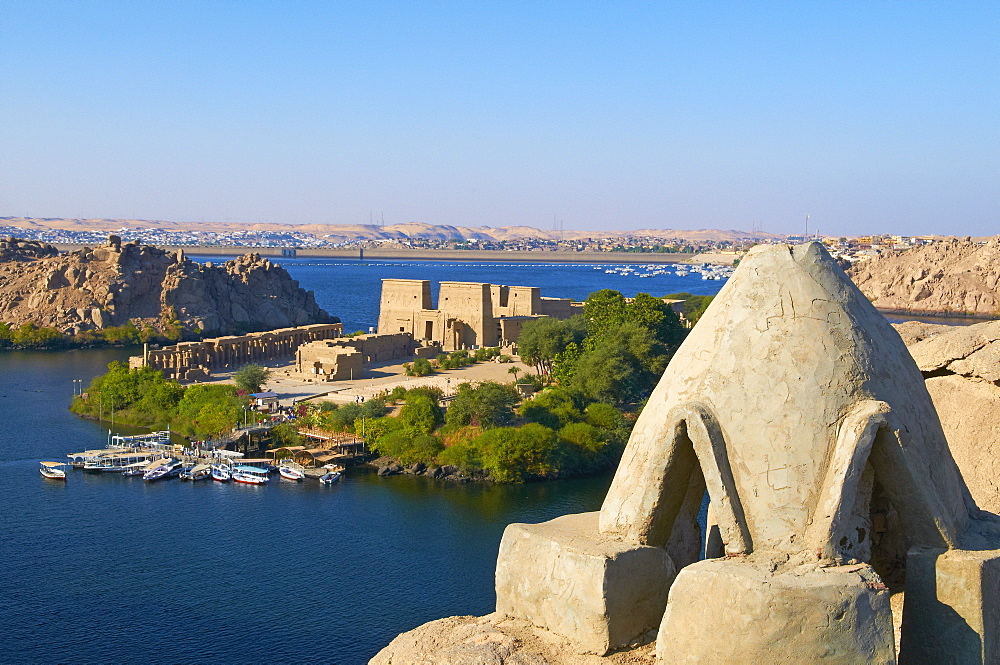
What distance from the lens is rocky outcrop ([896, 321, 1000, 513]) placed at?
34.0 feet

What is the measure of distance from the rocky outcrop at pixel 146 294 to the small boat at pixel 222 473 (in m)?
48.4

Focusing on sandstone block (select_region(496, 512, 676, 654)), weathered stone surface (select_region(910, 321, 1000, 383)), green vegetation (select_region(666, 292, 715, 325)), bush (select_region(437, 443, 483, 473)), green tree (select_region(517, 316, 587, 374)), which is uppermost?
weathered stone surface (select_region(910, 321, 1000, 383))

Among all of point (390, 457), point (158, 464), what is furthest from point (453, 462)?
point (158, 464)

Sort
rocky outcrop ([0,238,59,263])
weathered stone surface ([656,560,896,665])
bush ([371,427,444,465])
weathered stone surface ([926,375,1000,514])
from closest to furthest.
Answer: weathered stone surface ([656,560,896,665]) < weathered stone surface ([926,375,1000,514]) < bush ([371,427,444,465]) < rocky outcrop ([0,238,59,263])

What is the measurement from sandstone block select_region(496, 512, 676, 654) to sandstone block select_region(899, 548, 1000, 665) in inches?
75.2

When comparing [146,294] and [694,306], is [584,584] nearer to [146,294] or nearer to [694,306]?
[694,306]

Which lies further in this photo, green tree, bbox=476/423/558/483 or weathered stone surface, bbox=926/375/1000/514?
green tree, bbox=476/423/558/483

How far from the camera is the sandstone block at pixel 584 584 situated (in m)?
8.13

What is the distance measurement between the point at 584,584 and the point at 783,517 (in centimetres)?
164

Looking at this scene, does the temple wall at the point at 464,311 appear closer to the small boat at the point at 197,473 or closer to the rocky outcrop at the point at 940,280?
the small boat at the point at 197,473

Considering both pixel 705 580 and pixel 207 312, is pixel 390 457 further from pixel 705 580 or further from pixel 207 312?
pixel 207 312

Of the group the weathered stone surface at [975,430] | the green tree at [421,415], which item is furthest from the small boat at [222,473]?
the weathered stone surface at [975,430]

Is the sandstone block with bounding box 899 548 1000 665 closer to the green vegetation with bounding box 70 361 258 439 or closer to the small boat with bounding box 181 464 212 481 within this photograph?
the small boat with bounding box 181 464 212 481

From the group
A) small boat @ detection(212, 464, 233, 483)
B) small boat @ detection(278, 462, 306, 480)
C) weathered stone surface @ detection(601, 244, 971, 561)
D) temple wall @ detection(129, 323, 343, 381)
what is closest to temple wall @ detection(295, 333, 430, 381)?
Answer: temple wall @ detection(129, 323, 343, 381)
